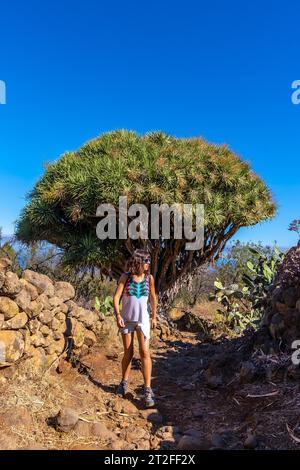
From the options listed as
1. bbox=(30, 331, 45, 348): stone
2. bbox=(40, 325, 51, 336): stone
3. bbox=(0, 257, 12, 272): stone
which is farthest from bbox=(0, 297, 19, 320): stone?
bbox=(40, 325, 51, 336): stone

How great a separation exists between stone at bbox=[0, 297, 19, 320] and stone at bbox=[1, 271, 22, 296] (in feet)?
0.23

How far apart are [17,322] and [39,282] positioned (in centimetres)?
75

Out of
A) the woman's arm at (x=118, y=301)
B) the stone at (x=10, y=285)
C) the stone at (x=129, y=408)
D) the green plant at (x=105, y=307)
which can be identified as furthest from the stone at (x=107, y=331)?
the stone at (x=10, y=285)

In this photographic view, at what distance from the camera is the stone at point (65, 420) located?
3.60 meters

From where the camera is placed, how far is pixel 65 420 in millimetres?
3613

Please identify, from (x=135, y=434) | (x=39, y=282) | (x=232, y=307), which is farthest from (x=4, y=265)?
(x=232, y=307)

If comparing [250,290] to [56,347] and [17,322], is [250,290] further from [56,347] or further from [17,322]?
[17,322]

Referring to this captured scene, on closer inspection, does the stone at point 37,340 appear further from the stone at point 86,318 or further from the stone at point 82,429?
the stone at point 82,429

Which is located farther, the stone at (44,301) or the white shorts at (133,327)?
the stone at (44,301)

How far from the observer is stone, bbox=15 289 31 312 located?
176 inches

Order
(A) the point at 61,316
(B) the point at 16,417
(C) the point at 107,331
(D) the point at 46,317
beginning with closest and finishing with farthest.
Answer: (B) the point at 16,417 → (D) the point at 46,317 → (A) the point at 61,316 → (C) the point at 107,331

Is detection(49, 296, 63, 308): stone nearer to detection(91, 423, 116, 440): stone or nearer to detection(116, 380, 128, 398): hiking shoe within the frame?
detection(116, 380, 128, 398): hiking shoe

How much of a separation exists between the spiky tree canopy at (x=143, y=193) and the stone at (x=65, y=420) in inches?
165
